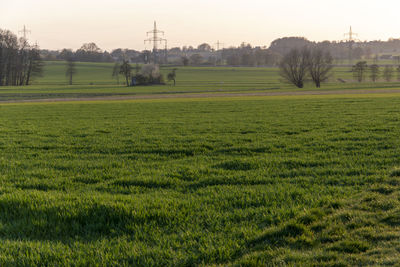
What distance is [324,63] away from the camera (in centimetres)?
7419

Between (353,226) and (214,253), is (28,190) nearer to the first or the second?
(214,253)

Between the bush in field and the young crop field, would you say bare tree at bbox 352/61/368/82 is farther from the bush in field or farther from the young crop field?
the young crop field

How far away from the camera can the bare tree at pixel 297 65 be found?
7206 cm

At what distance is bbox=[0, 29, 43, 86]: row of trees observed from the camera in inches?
3337

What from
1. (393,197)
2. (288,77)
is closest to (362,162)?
(393,197)

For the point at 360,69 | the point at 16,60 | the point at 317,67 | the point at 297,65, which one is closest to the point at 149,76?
the point at 16,60

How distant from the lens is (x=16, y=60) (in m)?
87.0

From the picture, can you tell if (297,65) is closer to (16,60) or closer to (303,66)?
(303,66)

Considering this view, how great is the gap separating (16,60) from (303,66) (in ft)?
213

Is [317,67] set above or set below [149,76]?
above

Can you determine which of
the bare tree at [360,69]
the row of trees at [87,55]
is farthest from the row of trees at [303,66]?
the row of trees at [87,55]

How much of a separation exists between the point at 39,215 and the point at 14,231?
457mm

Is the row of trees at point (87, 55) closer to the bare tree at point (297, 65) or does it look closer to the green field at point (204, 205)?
the bare tree at point (297, 65)

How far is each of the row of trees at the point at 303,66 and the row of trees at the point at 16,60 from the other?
60115 millimetres
